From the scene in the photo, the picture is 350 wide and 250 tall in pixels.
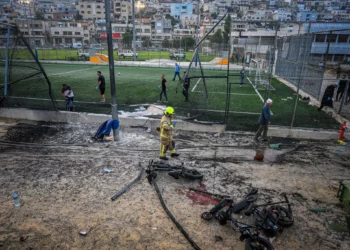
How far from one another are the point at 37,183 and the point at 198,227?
4169 mm

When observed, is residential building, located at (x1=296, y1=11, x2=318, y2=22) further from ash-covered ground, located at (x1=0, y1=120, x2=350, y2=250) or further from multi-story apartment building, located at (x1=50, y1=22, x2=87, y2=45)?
ash-covered ground, located at (x1=0, y1=120, x2=350, y2=250)

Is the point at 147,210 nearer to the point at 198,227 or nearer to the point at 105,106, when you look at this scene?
the point at 198,227

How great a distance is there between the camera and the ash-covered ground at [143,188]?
4.39 meters

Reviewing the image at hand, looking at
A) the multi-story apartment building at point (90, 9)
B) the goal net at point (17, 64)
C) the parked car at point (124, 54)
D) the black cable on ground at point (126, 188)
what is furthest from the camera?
the multi-story apartment building at point (90, 9)

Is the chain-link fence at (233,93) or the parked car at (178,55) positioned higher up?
the parked car at (178,55)

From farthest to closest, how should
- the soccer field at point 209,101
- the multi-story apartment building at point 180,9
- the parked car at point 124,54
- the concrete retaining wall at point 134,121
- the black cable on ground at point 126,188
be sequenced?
the multi-story apartment building at point 180,9 → the parked car at point 124,54 → the soccer field at point 209,101 → the concrete retaining wall at point 134,121 → the black cable on ground at point 126,188

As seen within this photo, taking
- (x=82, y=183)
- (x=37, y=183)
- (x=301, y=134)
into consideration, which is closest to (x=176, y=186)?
(x=82, y=183)

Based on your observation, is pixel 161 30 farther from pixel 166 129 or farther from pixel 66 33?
pixel 166 129

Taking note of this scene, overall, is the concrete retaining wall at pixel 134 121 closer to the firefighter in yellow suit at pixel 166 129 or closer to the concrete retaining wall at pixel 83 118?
the concrete retaining wall at pixel 83 118

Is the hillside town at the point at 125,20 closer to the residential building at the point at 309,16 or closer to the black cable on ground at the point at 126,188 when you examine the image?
the residential building at the point at 309,16

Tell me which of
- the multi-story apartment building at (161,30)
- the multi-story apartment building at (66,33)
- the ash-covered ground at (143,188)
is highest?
the multi-story apartment building at (161,30)

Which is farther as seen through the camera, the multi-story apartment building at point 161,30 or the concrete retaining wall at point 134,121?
the multi-story apartment building at point 161,30

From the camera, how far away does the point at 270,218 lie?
454cm

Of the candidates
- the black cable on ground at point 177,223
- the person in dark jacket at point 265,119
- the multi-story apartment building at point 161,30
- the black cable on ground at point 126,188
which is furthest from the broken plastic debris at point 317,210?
the multi-story apartment building at point 161,30
